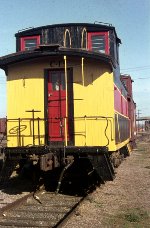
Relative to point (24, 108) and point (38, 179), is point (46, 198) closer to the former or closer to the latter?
point (38, 179)

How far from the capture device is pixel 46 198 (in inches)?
324

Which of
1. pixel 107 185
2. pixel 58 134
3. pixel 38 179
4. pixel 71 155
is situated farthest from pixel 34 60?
pixel 107 185

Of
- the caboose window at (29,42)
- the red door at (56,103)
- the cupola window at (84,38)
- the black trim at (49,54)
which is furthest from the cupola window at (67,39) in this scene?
the black trim at (49,54)

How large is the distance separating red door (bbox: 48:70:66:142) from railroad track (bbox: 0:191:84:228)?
1.63m

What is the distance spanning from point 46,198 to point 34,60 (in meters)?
3.61

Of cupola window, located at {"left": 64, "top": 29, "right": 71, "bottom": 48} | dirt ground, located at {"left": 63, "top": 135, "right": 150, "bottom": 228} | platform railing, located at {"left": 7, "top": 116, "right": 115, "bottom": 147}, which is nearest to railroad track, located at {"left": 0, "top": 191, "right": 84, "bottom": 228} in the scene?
dirt ground, located at {"left": 63, "top": 135, "right": 150, "bottom": 228}

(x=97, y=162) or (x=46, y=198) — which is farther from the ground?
(x=97, y=162)

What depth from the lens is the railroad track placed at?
6.11 metres

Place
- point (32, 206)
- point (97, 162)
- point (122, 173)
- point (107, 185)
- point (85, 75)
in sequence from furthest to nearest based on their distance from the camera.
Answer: point (122, 173) → point (107, 185) → point (85, 75) → point (97, 162) → point (32, 206)

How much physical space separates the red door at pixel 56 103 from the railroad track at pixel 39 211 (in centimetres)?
163

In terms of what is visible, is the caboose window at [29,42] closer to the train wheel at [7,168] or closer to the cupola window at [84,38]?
the cupola window at [84,38]

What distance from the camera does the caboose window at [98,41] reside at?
9953 mm

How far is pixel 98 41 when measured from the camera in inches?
395

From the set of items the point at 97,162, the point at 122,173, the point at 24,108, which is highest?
the point at 24,108
